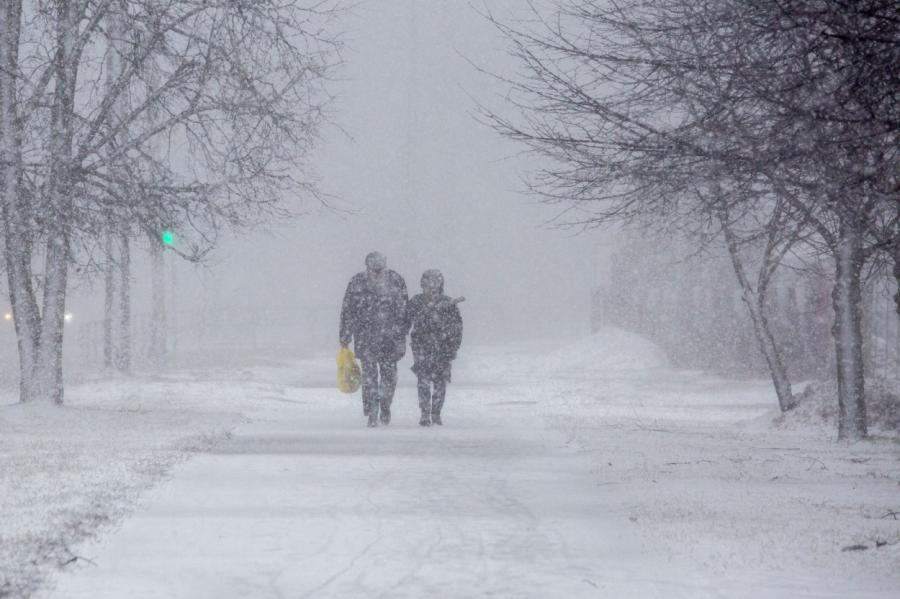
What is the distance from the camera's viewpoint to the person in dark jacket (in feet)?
41.3

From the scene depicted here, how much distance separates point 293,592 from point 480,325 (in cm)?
6280

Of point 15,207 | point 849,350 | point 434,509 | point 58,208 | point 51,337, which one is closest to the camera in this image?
point 434,509

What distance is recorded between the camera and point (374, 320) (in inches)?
487

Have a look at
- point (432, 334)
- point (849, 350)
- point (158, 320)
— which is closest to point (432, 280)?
point (432, 334)

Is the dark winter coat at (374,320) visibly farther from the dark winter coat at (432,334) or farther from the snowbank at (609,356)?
the snowbank at (609,356)

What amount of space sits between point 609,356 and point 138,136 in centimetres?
1820

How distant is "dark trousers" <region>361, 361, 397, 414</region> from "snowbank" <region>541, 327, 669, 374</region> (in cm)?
1479

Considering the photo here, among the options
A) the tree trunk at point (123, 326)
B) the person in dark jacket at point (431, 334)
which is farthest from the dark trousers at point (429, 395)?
the tree trunk at point (123, 326)

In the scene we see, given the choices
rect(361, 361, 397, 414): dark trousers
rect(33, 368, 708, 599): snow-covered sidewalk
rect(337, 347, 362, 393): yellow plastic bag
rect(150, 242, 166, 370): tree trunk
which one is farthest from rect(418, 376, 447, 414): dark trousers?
rect(150, 242, 166, 370): tree trunk

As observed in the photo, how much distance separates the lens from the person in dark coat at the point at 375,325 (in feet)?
40.7

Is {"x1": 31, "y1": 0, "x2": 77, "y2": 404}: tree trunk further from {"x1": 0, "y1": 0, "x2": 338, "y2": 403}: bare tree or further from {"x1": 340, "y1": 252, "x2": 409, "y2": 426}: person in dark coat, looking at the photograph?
{"x1": 340, "y1": 252, "x2": 409, "y2": 426}: person in dark coat

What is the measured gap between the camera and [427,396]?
41.8ft

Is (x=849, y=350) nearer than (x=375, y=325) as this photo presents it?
Yes

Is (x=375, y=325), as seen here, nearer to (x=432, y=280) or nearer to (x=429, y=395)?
(x=432, y=280)
